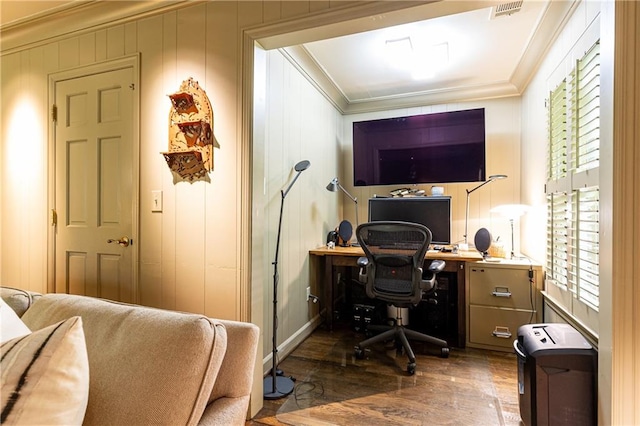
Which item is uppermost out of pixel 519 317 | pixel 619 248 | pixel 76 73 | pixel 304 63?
pixel 304 63

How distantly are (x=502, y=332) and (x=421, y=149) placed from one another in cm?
184

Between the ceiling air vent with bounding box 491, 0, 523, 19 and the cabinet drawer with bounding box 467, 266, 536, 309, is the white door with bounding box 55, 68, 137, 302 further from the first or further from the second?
the cabinet drawer with bounding box 467, 266, 536, 309

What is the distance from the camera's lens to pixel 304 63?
262 centimetres

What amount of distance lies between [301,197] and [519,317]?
2.02 meters

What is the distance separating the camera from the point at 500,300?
8.06 feet

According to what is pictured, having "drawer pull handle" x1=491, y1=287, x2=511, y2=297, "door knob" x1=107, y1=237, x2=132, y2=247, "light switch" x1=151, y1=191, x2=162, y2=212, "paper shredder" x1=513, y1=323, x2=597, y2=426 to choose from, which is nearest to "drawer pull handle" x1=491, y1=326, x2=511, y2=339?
"drawer pull handle" x1=491, y1=287, x2=511, y2=297

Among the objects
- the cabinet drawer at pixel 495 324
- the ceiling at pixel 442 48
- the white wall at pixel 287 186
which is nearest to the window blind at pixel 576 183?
the cabinet drawer at pixel 495 324

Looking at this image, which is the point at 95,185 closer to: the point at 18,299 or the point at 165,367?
the point at 18,299

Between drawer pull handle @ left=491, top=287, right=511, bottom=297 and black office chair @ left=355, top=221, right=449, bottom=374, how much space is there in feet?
1.75

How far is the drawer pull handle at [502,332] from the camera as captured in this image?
242cm

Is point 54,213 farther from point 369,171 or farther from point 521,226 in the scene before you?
point 521,226

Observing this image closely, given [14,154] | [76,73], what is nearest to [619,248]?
[76,73]

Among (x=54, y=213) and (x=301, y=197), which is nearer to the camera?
(x=54, y=213)

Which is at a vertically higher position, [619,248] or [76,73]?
[76,73]
